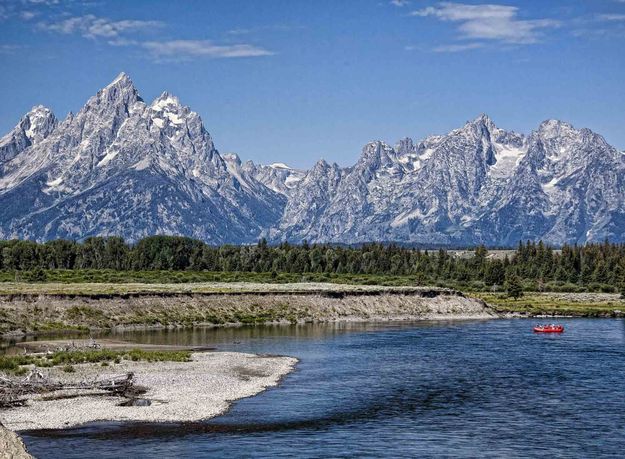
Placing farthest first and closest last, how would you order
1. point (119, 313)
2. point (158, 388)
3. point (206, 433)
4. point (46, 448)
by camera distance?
point (119, 313)
point (158, 388)
point (206, 433)
point (46, 448)

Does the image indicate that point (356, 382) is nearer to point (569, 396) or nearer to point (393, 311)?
point (569, 396)

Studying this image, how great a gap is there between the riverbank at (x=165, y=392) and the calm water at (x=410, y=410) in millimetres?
2012

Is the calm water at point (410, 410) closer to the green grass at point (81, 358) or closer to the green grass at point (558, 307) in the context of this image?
the green grass at point (81, 358)

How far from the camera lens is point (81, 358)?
83250 millimetres

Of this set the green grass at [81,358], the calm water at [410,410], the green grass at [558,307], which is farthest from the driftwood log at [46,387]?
the green grass at [558,307]

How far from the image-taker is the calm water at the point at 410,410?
169 ft

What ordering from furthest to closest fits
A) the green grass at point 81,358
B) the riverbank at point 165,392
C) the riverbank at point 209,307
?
the riverbank at point 209,307 < the green grass at point 81,358 < the riverbank at point 165,392

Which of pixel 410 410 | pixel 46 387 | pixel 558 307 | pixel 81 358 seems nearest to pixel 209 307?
pixel 81 358

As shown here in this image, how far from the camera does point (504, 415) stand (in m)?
62.0

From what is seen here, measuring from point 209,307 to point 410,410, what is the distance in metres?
82.3

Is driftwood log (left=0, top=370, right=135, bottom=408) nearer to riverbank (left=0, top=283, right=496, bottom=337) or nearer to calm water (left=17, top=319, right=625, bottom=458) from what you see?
calm water (left=17, top=319, right=625, bottom=458)

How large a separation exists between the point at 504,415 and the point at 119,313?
81187mm

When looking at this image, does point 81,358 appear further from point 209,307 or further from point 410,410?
point 209,307

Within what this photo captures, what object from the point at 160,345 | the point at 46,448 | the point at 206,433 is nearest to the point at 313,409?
the point at 206,433
